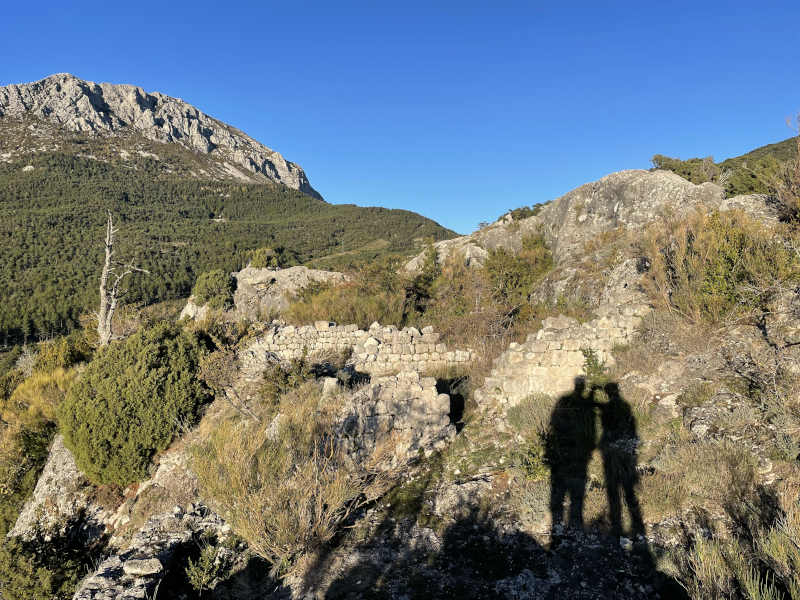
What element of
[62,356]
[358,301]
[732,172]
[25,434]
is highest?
[732,172]

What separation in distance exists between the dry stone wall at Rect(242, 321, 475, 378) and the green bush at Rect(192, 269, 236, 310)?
23.4 feet

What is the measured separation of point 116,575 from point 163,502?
2134 millimetres

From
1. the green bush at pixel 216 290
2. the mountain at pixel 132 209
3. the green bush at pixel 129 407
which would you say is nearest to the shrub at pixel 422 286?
the green bush at pixel 129 407

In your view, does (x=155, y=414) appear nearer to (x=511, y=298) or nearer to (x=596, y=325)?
(x=596, y=325)

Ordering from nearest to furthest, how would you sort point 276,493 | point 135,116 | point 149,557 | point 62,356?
1. point 276,493
2. point 149,557
3. point 62,356
4. point 135,116

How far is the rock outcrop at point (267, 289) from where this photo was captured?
1578 centimetres

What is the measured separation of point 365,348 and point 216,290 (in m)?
11.5

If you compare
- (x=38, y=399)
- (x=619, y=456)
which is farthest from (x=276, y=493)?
(x=38, y=399)

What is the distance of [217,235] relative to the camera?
6150 cm

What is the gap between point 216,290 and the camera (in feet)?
57.9

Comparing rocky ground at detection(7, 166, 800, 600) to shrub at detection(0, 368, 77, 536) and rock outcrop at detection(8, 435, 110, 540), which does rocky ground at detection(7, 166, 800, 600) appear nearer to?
rock outcrop at detection(8, 435, 110, 540)

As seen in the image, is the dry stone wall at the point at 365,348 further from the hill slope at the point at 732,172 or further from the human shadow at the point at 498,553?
the hill slope at the point at 732,172

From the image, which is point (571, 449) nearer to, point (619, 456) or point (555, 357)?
point (619, 456)

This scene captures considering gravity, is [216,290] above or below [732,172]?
below
